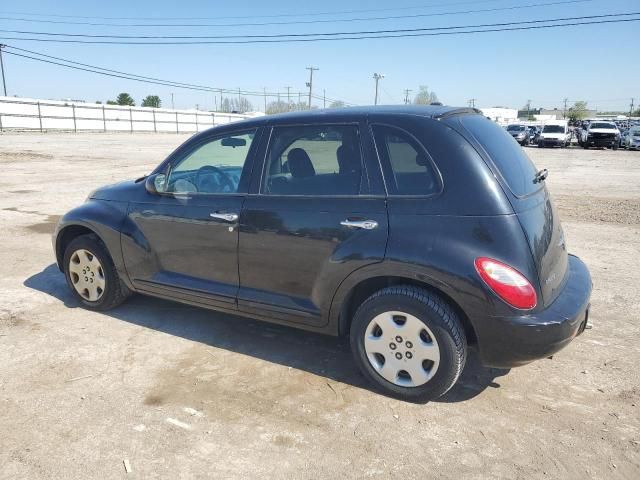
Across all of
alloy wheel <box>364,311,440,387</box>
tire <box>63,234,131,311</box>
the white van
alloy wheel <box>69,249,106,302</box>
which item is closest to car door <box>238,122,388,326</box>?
alloy wheel <box>364,311,440,387</box>

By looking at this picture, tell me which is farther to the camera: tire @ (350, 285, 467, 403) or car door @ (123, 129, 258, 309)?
car door @ (123, 129, 258, 309)

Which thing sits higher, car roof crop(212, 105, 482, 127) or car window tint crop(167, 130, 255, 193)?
car roof crop(212, 105, 482, 127)

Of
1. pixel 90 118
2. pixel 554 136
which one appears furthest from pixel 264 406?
pixel 90 118

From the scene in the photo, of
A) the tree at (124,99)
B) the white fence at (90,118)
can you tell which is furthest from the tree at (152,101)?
the white fence at (90,118)

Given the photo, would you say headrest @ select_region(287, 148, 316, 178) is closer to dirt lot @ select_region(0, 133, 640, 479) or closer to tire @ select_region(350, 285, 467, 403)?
tire @ select_region(350, 285, 467, 403)

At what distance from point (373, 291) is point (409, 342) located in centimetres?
42

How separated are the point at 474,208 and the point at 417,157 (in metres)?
0.49

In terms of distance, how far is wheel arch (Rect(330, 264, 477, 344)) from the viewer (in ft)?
9.83

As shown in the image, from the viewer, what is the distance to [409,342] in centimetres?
310

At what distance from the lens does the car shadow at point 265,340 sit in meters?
3.50

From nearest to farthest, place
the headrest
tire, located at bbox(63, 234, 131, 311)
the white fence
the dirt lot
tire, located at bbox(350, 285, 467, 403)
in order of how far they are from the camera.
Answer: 1. the dirt lot
2. tire, located at bbox(350, 285, 467, 403)
3. the headrest
4. tire, located at bbox(63, 234, 131, 311)
5. the white fence

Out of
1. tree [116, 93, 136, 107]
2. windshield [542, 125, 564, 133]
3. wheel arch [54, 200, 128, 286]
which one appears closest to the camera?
wheel arch [54, 200, 128, 286]

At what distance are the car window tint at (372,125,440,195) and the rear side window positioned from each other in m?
0.38

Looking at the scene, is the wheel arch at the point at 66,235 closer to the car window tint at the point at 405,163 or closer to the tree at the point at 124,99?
the car window tint at the point at 405,163
